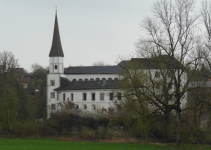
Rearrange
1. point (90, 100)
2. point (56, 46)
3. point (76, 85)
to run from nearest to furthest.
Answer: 1. point (90, 100)
2. point (76, 85)
3. point (56, 46)

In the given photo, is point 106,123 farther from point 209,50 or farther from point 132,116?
point 209,50

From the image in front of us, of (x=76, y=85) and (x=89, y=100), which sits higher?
(x=76, y=85)

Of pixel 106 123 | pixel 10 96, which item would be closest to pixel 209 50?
pixel 106 123

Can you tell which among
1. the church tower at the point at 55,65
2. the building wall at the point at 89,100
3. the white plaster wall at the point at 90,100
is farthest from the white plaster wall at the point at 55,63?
the white plaster wall at the point at 90,100

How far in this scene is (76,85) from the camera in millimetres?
59625

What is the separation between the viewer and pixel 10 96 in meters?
42.2

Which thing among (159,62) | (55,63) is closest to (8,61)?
(55,63)

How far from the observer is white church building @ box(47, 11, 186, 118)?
2215 inches

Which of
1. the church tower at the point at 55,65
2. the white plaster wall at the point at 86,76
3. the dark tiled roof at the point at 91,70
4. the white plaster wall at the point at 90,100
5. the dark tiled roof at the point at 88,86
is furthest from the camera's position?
the dark tiled roof at the point at 91,70

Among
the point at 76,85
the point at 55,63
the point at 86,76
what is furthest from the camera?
the point at 86,76

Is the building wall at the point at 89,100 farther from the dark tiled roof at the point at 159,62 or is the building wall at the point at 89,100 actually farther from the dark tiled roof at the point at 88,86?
the dark tiled roof at the point at 159,62

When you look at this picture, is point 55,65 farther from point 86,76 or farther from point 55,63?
point 86,76

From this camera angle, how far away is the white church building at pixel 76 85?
5625cm

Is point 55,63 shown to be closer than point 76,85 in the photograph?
No
